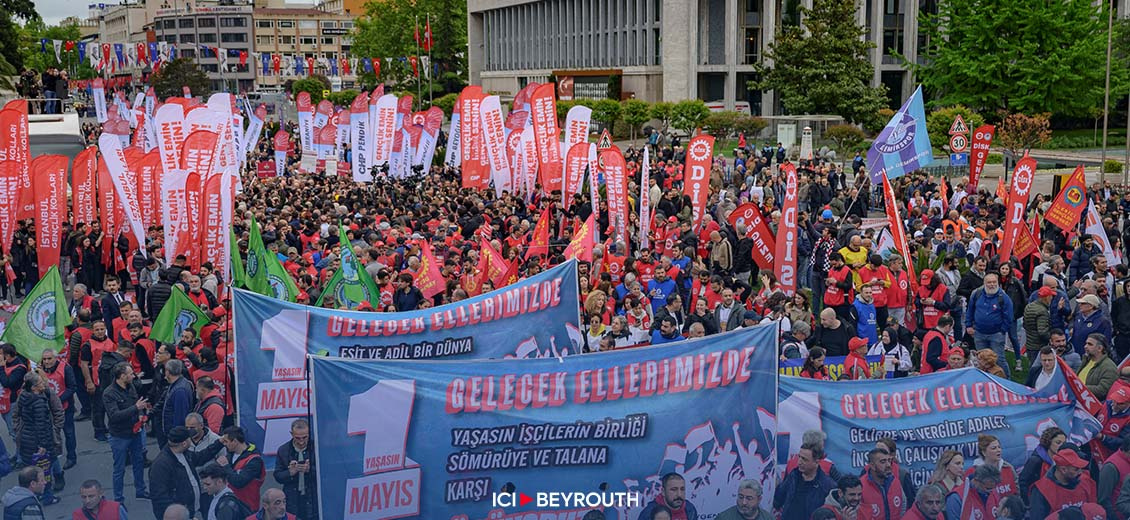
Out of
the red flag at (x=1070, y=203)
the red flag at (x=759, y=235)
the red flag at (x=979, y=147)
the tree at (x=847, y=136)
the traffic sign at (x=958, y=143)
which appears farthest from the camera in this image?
the tree at (x=847, y=136)

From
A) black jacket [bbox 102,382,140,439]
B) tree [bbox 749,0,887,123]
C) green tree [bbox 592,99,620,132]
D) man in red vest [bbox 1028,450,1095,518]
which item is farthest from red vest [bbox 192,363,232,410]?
green tree [bbox 592,99,620,132]

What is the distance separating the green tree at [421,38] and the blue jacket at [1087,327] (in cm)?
8290

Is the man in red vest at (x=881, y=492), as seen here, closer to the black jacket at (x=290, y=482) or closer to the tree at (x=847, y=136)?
the black jacket at (x=290, y=482)

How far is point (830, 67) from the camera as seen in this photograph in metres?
50.7

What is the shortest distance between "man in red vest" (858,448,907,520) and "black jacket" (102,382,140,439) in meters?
5.84

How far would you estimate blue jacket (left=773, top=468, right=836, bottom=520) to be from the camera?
7.83 meters

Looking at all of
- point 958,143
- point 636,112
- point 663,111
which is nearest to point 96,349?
point 958,143

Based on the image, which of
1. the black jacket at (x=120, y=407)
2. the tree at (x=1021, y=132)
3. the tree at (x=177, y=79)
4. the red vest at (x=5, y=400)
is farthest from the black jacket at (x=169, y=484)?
the tree at (x=177, y=79)

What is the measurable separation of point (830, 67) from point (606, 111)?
12132 mm

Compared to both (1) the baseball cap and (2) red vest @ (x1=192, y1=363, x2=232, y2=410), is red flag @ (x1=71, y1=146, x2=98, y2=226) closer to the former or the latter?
(2) red vest @ (x1=192, y1=363, x2=232, y2=410)

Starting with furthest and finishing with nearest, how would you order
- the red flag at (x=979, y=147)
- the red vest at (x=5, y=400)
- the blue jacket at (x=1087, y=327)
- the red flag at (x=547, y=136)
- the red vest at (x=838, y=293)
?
the red flag at (x=547, y=136) < the red flag at (x=979, y=147) < the red vest at (x=838, y=293) < the blue jacket at (x=1087, y=327) < the red vest at (x=5, y=400)

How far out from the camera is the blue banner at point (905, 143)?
18.8 metres

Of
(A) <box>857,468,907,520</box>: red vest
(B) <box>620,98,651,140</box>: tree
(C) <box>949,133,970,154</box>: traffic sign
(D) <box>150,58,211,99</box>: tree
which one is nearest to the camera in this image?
(A) <box>857,468,907,520</box>: red vest

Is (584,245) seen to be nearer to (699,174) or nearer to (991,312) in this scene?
(699,174)
